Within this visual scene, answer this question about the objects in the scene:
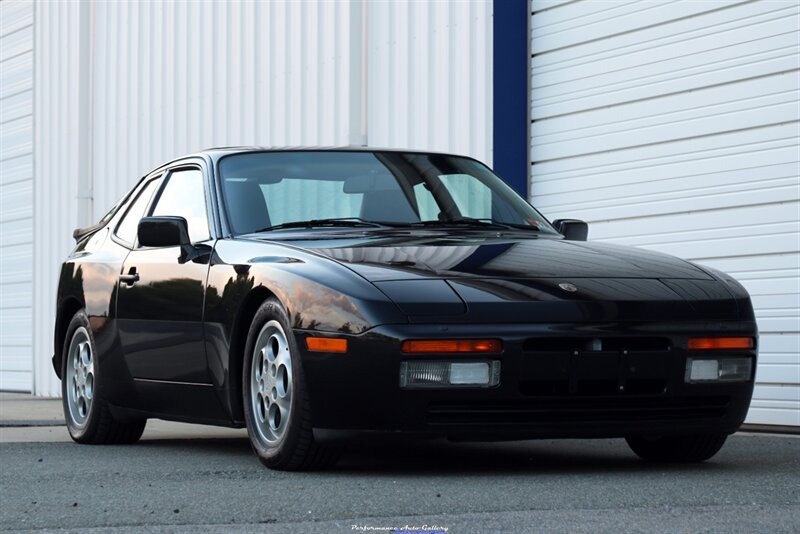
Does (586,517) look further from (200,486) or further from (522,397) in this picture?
(200,486)

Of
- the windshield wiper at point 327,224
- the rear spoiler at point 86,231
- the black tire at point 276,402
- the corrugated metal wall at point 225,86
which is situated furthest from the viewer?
the corrugated metal wall at point 225,86

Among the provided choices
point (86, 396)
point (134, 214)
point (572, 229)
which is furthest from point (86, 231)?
point (572, 229)

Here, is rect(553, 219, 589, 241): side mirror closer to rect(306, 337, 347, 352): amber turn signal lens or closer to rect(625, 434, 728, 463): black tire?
rect(625, 434, 728, 463): black tire

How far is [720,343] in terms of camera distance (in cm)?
558

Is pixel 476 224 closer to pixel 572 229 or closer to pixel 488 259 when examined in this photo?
pixel 572 229

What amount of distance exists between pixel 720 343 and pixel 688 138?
4494 millimetres

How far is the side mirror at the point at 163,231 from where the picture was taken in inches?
260

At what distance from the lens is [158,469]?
5973mm

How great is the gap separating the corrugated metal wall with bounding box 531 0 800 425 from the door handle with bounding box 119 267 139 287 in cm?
394

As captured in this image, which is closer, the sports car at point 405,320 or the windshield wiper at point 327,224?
the sports car at point 405,320

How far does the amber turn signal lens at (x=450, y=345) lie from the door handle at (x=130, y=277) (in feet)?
7.44

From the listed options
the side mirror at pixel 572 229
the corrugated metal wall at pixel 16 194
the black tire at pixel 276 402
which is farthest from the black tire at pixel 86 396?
the corrugated metal wall at pixel 16 194

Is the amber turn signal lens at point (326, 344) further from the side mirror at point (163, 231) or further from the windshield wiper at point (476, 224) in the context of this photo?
the side mirror at point (163, 231)

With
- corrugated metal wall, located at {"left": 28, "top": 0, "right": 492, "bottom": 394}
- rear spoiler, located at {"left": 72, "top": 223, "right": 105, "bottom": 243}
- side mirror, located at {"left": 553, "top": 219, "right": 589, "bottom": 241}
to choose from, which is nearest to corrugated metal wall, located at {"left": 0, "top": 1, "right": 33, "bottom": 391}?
corrugated metal wall, located at {"left": 28, "top": 0, "right": 492, "bottom": 394}
